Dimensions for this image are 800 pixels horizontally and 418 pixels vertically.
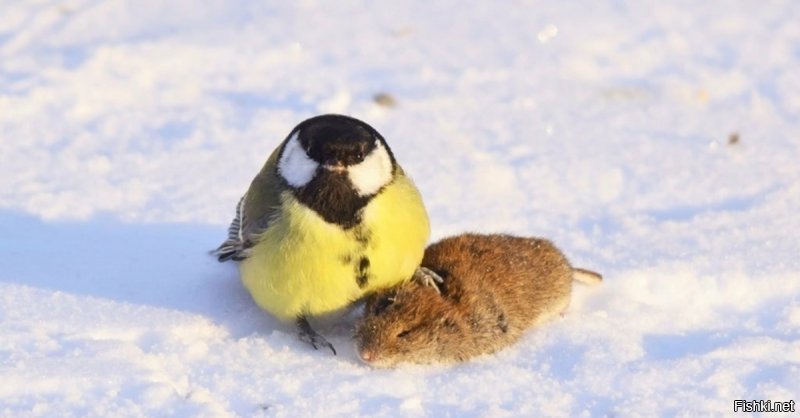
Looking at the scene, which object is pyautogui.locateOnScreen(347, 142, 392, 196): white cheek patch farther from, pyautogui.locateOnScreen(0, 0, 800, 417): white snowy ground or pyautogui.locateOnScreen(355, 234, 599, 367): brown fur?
pyautogui.locateOnScreen(0, 0, 800, 417): white snowy ground

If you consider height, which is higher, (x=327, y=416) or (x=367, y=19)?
(x=367, y=19)

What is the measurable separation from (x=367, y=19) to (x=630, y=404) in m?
5.10

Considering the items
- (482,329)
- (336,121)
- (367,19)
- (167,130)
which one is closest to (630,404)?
(482,329)

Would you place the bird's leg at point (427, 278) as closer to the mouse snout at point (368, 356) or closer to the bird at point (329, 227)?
the bird at point (329, 227)

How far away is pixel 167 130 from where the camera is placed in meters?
6.74

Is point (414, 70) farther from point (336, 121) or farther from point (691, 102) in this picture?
point (336, 121)

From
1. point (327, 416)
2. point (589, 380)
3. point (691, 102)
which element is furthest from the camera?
point (691, 102)

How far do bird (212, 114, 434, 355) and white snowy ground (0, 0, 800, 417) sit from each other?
0.28 m

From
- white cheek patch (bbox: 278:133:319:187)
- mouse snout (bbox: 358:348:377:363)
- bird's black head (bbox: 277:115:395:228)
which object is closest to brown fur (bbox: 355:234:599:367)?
mouse snout (bbox: 358:348:377:363)

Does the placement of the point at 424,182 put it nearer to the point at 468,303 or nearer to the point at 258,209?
the point at 468,303

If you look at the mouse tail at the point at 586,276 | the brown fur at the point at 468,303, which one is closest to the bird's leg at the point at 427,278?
the brown fur at the point at 468,303

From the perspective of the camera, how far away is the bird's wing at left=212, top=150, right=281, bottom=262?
421 cm

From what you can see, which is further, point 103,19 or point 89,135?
point 103,19

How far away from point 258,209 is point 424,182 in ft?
6.61
